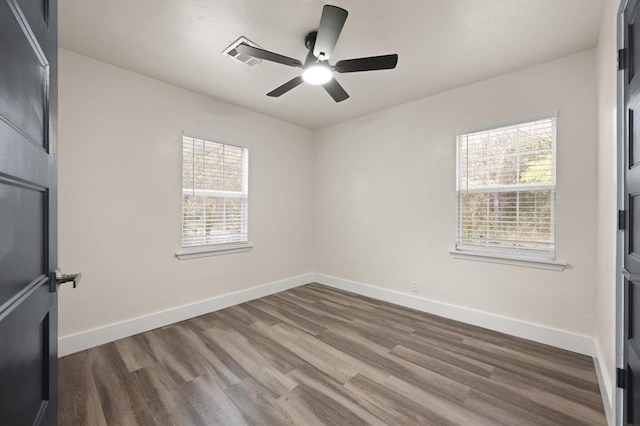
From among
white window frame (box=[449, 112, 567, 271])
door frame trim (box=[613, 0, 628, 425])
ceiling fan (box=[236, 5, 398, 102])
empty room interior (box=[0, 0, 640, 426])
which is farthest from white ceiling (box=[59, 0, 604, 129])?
door frame trim (box=[613, 0, 628, 425])

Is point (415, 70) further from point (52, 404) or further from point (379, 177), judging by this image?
point (52, 404)

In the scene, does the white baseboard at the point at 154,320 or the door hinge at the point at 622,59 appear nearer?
the door hinge at the point at 622,59

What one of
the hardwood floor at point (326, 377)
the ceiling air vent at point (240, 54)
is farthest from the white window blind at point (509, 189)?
the ceiling air vent at point (240, 54)

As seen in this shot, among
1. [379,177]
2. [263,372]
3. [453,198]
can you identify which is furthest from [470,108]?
[263,372]

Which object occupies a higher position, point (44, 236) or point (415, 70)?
point (415, 70)

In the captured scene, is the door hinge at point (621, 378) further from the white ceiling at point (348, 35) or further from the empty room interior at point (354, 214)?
the white ceiling at point (348, 35)

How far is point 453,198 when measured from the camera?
3.17 metres

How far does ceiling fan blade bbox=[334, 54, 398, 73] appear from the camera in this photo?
6.36 ft

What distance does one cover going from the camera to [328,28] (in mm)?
1742

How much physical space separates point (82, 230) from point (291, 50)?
251cm

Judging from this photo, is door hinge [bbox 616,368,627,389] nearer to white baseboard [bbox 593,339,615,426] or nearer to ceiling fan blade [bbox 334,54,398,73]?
white baseboard [bbox 593,339,615,426]

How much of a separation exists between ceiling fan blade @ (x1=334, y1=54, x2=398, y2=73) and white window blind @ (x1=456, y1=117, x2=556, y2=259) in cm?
161

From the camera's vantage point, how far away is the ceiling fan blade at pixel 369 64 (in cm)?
194

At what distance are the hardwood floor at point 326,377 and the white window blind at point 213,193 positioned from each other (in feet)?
3.54
